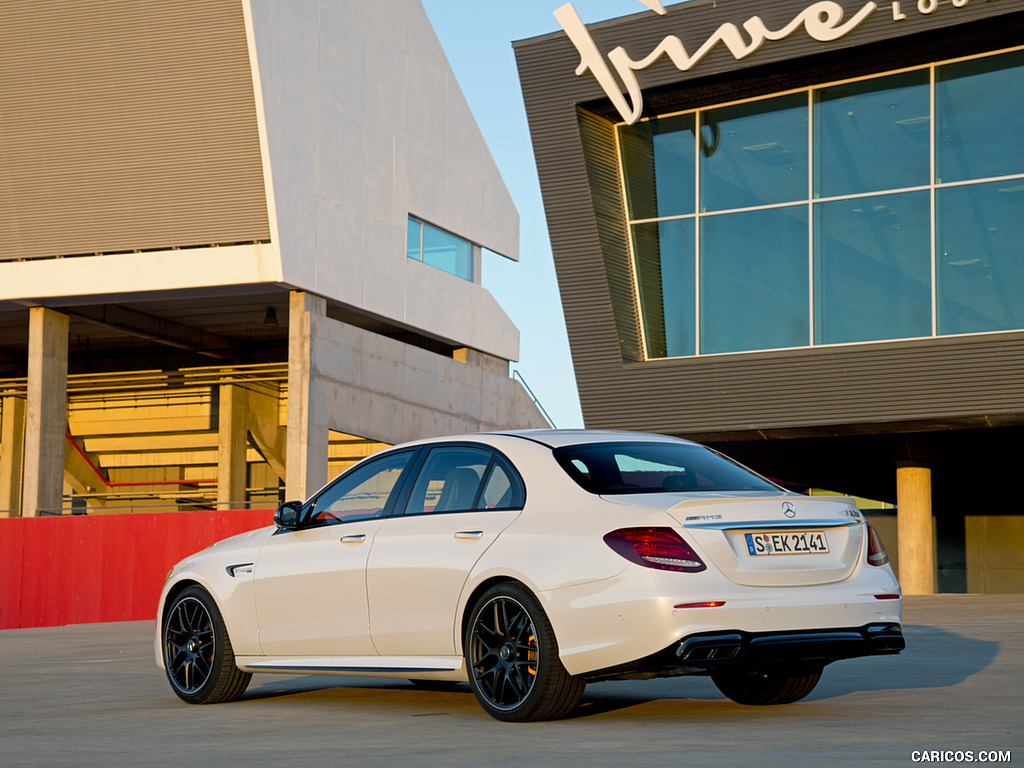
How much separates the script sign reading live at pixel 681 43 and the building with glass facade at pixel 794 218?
0.11 feet

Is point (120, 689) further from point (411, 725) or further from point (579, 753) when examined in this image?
point (579, 753)

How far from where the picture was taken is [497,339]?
4366 centimetres

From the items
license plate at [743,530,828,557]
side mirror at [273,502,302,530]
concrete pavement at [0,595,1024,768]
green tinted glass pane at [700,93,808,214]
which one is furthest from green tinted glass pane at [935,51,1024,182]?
license plate at [743,530,828,557]

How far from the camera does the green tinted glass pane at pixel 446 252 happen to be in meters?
39.0

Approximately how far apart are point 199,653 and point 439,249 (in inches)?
1248

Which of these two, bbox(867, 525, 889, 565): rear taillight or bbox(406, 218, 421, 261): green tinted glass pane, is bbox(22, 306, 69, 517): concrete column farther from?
bbox(867, 525, 889, 565): rear taillight

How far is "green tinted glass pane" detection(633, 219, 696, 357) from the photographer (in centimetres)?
2358

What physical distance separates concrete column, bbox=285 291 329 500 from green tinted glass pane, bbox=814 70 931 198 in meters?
14.9

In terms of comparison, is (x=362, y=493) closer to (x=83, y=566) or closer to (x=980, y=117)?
(x=980, y=117)

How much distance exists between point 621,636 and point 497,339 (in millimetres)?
37290

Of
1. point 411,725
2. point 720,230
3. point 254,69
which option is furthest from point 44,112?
point 411,725

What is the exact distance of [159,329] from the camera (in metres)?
40.2

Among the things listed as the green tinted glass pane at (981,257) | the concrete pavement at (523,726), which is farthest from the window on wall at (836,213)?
the concrete pavement at (523,726)

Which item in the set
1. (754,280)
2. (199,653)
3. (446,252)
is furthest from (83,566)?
(199,653)
